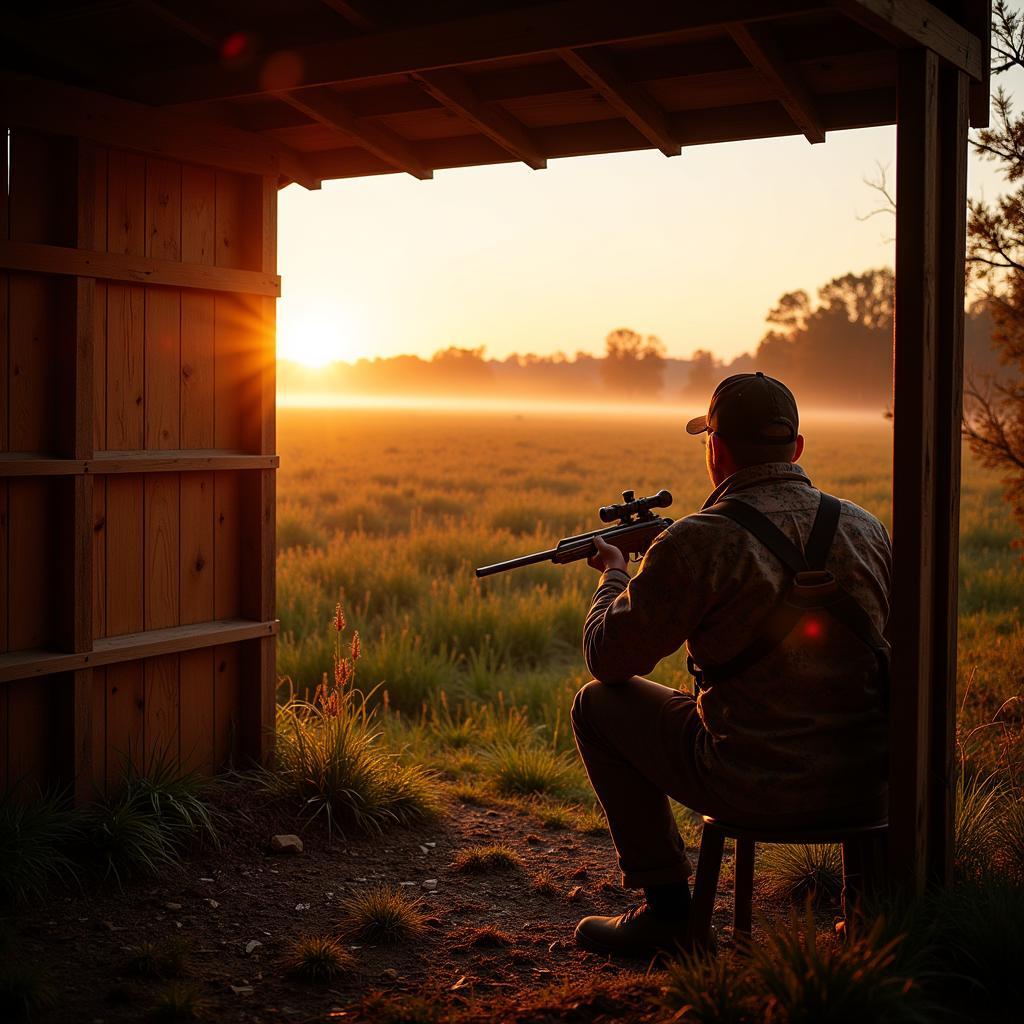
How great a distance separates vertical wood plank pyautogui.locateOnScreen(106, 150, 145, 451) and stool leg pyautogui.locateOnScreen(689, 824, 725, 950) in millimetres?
3052

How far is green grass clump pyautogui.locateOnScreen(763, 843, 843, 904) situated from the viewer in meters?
4.57

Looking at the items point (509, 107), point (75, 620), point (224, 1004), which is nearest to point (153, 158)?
point (509, 107)

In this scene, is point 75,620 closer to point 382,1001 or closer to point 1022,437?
point 382,1001

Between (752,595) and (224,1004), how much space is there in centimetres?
205

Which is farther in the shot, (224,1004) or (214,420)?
(214,420)

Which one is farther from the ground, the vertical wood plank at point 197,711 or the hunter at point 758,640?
the hunter at point 758,640

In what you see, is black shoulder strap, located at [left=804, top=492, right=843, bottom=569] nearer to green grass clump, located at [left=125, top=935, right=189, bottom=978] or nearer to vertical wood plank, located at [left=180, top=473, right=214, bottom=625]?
green grass clump, located at [left=125, top=935, right=189, bottom=978]

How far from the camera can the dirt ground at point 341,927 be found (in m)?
3.43

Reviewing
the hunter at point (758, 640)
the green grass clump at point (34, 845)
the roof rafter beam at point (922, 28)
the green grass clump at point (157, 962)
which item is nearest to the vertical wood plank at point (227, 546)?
the green grass clump at point (34, 845)

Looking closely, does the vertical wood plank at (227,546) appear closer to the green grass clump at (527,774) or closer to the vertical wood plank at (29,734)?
the vertical wood plank at (29,734)

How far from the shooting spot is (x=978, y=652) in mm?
8492

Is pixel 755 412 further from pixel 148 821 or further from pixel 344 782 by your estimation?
pixel 148 821

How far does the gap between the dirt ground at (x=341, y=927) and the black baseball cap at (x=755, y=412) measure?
169cm

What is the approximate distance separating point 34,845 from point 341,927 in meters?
1.19
